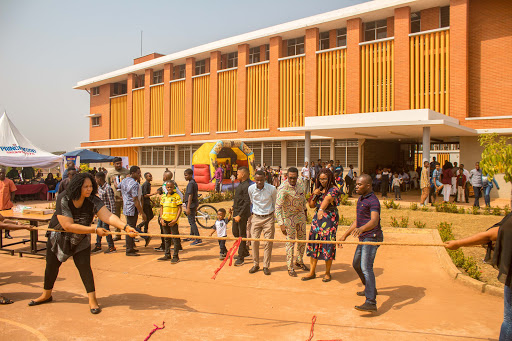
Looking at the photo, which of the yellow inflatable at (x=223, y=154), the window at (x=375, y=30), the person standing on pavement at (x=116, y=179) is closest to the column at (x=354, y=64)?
the window at (x=375, y=30)

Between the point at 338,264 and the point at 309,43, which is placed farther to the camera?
the point at 309,43

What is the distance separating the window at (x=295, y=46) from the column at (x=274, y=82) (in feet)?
2.12

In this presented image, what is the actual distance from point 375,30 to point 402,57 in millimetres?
2841

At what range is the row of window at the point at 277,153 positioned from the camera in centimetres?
2284

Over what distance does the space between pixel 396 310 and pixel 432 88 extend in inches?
708

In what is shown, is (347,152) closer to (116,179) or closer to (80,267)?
(116,179)

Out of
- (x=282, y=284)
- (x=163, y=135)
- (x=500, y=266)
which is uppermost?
(x=163, y=135)

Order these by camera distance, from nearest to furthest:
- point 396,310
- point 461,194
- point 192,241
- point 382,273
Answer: point 396,310 < point 382,273 < point 192,241 < point 461,194

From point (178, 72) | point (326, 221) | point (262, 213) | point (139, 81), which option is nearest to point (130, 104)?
point (139, 81)

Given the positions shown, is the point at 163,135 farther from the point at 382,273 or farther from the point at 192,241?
the point at 382,273

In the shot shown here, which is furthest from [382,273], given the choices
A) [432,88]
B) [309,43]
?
[309,43]

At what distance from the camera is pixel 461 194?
16.1 metres

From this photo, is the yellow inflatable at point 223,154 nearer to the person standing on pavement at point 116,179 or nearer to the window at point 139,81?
the person standing on pavement at point 116,179

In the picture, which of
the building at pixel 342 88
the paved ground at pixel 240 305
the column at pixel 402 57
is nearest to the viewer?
the paved ground at pixel 240 305
